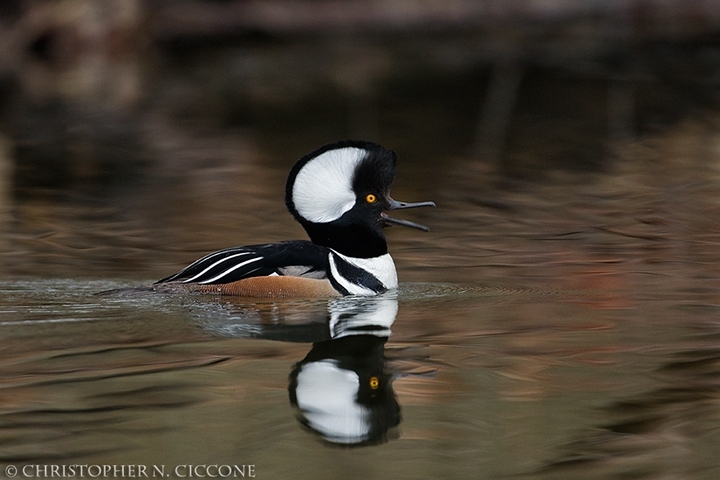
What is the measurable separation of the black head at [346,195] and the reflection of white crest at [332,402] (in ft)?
5.28

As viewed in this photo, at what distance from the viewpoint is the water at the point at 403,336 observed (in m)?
4.13

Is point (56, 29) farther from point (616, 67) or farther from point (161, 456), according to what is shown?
point (161, 456)

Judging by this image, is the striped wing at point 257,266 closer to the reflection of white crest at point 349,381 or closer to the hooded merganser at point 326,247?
the hooded merganser at point 326,247

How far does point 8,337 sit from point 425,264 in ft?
9.15

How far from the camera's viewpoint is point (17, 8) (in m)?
23.1

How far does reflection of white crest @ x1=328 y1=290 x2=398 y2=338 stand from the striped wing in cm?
23

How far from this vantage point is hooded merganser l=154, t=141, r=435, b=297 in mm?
6543

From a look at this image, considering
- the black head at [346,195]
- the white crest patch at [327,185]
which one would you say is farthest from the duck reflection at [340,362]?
the white crest patch at [327,185]

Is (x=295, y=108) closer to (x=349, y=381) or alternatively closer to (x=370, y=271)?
(x=370, y=271)

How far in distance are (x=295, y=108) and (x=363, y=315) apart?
10566 millimetres

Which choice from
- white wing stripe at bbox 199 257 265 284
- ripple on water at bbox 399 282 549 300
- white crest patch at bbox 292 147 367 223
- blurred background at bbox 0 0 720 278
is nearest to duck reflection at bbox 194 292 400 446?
ripple on water at bbox 399 282 549 300

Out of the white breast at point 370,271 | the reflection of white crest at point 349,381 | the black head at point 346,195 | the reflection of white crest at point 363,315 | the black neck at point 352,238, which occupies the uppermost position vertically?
the black head at point 346,195

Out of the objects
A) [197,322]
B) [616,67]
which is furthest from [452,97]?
[197,322]

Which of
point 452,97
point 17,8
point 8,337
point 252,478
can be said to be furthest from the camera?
point 17,8
